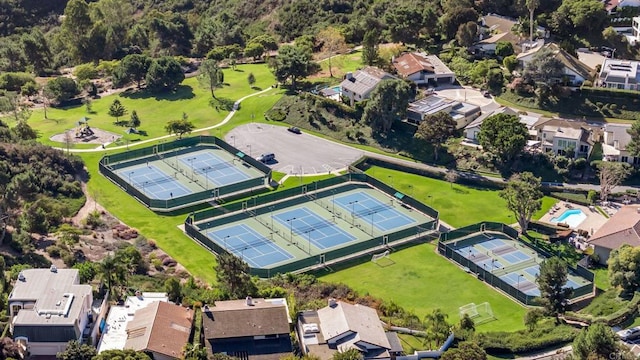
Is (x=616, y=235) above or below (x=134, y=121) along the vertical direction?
below

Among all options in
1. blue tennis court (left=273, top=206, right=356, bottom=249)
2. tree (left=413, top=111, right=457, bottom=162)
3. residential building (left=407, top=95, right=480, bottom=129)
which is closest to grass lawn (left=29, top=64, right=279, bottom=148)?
residential building (left=407, top=95, right=480, bottom=129)

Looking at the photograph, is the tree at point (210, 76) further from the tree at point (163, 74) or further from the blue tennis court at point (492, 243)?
the blue tennis court at point (492, 243)

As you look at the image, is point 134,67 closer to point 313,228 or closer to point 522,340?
point 313,228

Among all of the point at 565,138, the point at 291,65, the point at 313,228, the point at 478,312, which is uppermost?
the point at 291,65

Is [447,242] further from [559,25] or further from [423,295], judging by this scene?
[559,25]

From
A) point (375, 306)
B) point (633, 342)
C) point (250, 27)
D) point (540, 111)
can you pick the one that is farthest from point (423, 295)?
point (250, 27)

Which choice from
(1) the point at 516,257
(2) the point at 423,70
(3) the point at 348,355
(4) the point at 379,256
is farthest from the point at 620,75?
(3) the point at 348,355
